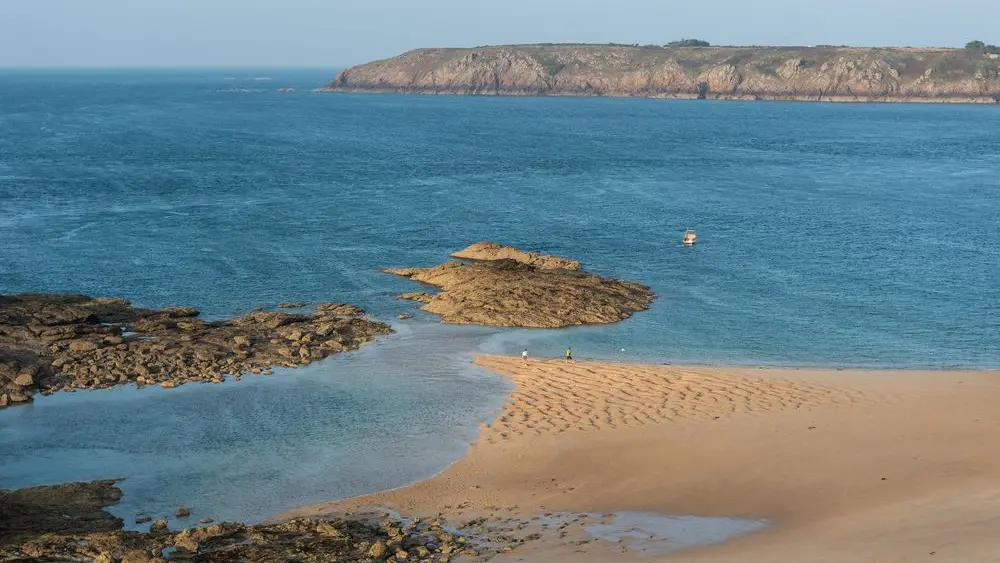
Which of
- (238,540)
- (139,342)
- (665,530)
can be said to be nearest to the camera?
(238,540)

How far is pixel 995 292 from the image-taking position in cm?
4925

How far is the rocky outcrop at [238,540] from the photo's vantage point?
21719 mm

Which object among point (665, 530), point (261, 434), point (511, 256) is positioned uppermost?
point (511, 256)

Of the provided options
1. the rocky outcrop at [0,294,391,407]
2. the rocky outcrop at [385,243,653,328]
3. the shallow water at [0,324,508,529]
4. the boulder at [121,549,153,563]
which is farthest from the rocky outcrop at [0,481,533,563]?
the rocky outcrop at [385,243,653,328]

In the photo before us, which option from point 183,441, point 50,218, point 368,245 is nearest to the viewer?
point 183,441

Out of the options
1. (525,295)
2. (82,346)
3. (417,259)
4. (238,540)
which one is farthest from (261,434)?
(417,259)

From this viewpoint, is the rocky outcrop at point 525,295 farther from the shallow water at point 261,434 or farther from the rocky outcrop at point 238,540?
the rocky outcrop at point 238,540

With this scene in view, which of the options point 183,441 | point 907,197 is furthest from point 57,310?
point 907,197

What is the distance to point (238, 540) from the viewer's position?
900 inches

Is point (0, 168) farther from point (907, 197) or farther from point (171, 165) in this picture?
point (907, 197)

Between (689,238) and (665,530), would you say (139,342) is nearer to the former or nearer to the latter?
(665,530)

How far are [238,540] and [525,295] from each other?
24.5 metres

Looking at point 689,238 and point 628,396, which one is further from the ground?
point 689,238

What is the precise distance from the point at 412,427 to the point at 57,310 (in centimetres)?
1684
